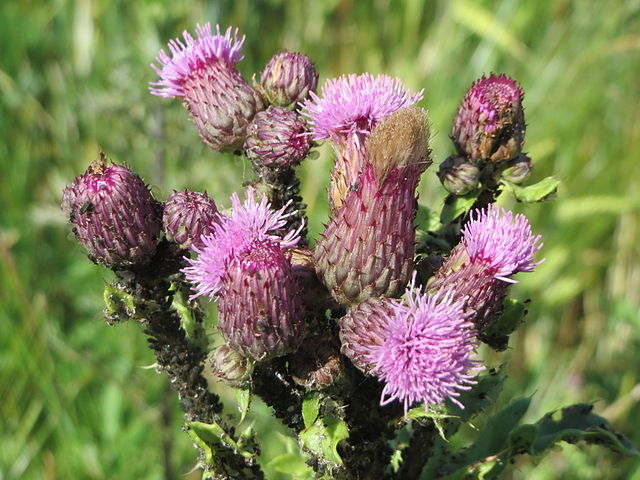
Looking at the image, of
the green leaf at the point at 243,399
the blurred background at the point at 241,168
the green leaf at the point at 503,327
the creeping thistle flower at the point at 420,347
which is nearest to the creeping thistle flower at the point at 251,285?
the green leaf at the point at 243,399

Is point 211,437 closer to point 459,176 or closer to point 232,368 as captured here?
point 232,368

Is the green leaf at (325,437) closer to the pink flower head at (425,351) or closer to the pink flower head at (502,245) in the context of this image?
the pink flower head at (425,351)

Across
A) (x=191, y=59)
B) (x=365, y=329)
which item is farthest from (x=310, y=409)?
(x=191, y=59)

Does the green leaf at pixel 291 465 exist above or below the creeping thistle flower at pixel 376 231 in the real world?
below

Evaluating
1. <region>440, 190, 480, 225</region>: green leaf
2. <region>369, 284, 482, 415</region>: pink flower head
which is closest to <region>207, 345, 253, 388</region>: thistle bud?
<region>369, 284, 482, 415</region>: pink flower head

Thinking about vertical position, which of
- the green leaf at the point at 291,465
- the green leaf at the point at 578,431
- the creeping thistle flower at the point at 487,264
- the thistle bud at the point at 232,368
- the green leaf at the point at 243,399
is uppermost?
the creeping thistle flower at the point at 487,264

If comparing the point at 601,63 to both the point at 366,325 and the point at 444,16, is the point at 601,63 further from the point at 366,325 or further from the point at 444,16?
the point at 366,325

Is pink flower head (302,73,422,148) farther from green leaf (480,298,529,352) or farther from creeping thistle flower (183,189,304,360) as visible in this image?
green leaf (480,298,529,352)

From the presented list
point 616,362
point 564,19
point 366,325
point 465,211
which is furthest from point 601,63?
point 366,325
